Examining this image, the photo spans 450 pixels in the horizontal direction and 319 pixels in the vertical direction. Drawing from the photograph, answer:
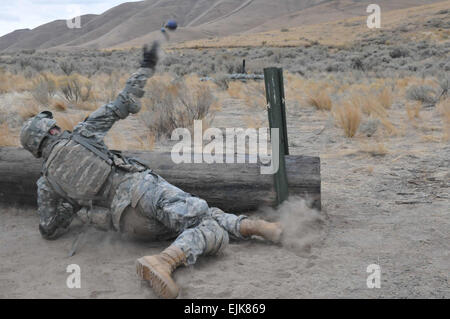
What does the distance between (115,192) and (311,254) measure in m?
1.55

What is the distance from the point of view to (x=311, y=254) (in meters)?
3.52

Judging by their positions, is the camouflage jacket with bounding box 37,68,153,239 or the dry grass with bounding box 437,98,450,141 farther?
the dry grass with bounding box 437,98,450,141

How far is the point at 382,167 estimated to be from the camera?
575 cm

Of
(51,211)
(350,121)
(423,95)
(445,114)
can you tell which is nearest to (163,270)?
(51,211)

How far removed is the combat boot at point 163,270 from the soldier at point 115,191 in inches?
11.0

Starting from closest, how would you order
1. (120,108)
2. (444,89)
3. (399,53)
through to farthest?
(120,108) → (444,89) → (399,53)

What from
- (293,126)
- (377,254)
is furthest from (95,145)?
(293,126)

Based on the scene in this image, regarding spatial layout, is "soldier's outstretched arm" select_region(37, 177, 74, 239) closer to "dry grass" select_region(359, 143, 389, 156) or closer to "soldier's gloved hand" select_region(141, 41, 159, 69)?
"soldier's gloved hand" select_region(141, 41, 159, 69)

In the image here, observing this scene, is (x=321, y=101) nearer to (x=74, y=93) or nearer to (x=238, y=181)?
(x=74, y=93)

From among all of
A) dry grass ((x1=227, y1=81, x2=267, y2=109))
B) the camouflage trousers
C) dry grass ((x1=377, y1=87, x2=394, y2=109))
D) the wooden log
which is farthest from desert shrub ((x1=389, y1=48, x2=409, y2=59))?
the camouflage trousers

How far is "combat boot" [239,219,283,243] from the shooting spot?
365cm

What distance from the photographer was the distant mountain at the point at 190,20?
90.5 m

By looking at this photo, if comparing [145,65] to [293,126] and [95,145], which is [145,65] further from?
[293,126]

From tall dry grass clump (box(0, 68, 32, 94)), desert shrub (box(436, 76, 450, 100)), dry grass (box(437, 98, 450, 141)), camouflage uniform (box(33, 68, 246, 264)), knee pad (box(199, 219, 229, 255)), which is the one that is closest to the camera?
knee pad (box(199, 219, 229, 255))
